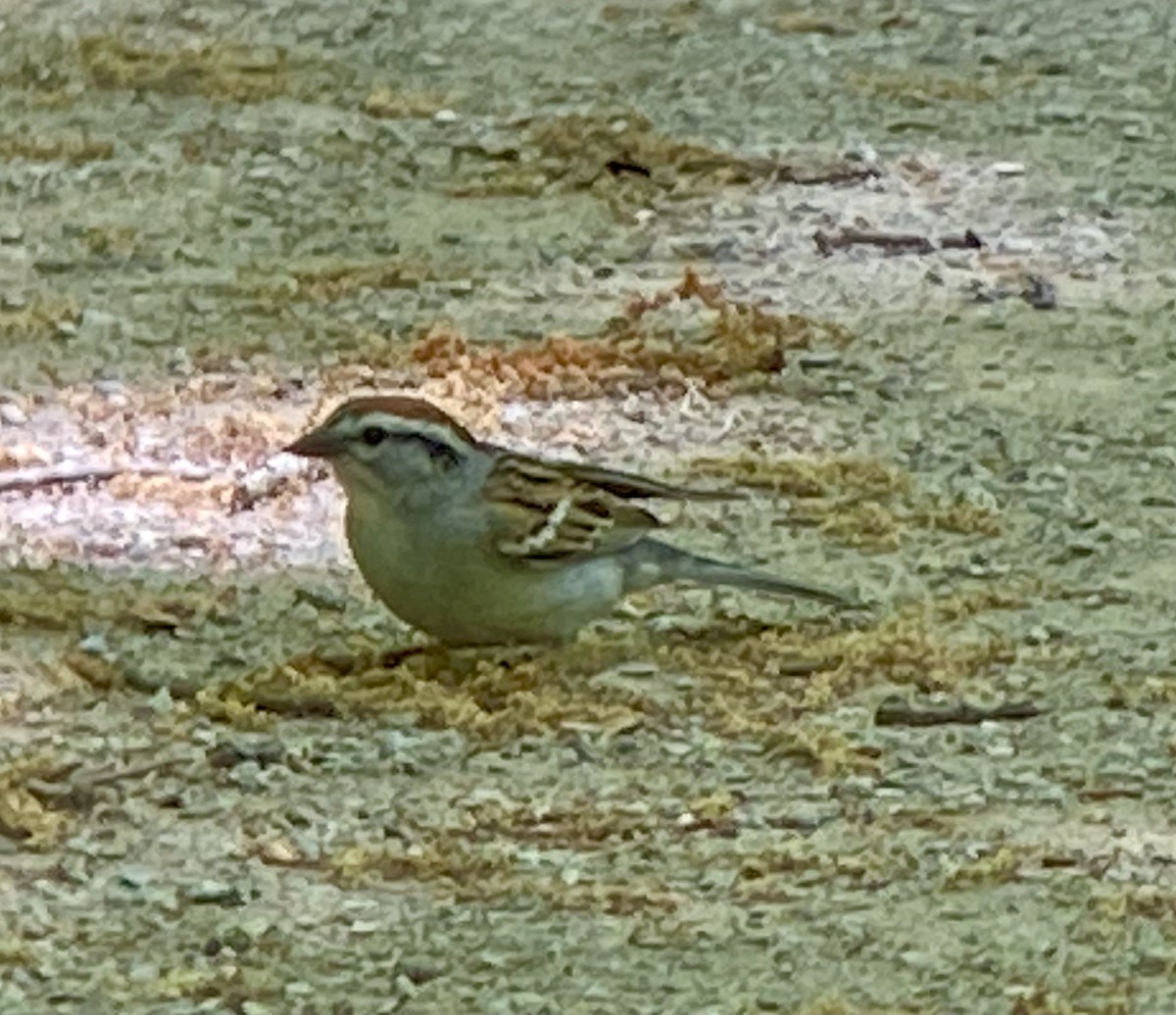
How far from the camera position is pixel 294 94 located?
10.6m

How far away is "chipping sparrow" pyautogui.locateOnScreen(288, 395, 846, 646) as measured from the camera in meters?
6.68

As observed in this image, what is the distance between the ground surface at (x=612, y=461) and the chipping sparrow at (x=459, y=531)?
0.42 feet

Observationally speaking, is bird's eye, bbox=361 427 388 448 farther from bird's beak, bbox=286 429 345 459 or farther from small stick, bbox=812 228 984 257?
small stick, bbox=812 228 984 257

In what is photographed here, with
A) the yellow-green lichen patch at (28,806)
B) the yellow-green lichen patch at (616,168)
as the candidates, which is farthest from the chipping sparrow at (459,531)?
the yellow-green lichen patch at (616,168)

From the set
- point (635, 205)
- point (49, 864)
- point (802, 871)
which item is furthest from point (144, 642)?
point (635, 205)

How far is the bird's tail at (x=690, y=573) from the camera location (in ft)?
22.9

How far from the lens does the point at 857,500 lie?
7.82 m

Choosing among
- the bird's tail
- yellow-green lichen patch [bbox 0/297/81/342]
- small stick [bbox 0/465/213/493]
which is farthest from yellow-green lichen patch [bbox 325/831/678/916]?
yellow-green lichen patch [bbox 0/297/81/342]

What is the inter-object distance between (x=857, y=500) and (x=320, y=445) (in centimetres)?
149

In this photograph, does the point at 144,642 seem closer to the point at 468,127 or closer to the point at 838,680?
the point at 838,680

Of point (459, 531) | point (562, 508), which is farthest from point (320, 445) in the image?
point (562, 508)

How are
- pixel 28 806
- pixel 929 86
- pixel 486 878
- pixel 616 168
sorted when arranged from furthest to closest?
pixel 929 86, pixel 616 168, pixel 28 806, pixel 486 878

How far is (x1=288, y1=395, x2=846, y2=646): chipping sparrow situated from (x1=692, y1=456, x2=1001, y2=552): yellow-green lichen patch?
0.87 meters

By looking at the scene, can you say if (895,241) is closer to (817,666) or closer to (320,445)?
(817,666)
